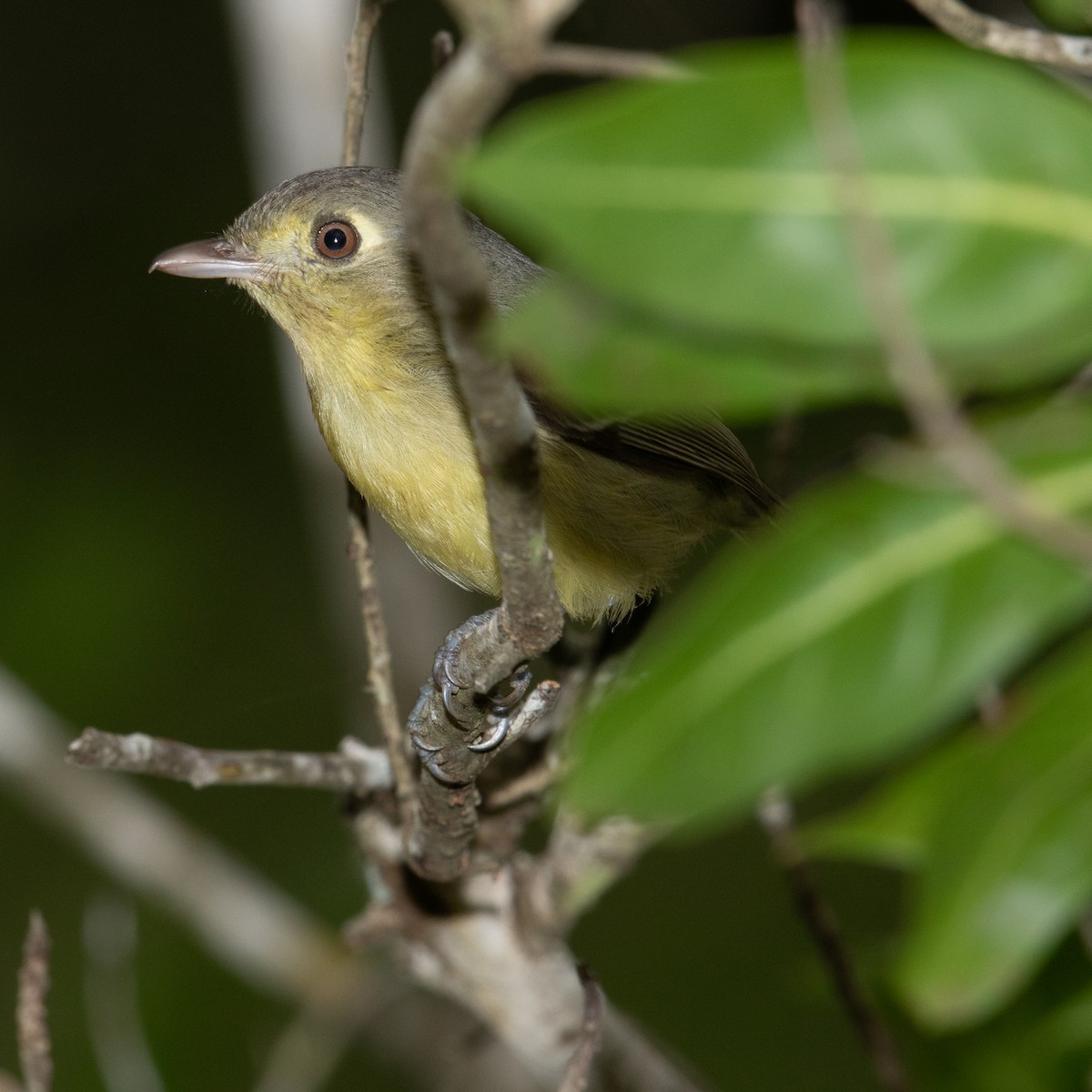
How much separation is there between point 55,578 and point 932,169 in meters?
5.37

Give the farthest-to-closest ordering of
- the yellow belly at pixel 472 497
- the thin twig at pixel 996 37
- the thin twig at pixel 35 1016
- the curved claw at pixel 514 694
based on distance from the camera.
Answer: the yellow belly at pixel 472 497
the curved claw at pixel 514 694
the thin twig at pixel 35 1016
the thin twig at pixel 996 37

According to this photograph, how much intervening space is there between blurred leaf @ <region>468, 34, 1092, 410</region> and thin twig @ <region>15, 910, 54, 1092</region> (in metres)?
1.73

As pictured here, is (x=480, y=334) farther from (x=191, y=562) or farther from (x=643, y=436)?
(x=191, y=562)

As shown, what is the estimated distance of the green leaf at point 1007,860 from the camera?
3.70 feet

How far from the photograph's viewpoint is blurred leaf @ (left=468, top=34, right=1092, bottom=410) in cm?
107

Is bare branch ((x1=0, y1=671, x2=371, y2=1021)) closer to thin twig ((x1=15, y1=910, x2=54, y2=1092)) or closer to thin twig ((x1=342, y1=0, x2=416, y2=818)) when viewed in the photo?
thin twig ((x1=342, y1=0, x2=416, y2=818))

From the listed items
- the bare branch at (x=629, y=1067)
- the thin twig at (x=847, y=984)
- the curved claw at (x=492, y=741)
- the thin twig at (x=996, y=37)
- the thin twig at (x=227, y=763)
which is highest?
the thin twig at (x=996, y=37)

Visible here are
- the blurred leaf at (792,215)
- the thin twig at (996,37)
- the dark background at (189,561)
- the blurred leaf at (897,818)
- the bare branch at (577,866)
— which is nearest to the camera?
the blurred leaf at (792,215)

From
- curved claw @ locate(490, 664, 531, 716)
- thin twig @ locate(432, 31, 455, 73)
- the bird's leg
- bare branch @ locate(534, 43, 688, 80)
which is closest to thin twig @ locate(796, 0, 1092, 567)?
bare branch @ locate(534, 43, 688, 80)

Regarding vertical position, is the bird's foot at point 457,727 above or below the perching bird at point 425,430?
below

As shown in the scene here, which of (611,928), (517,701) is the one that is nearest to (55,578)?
(611,928)

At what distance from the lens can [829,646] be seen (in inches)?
46.2

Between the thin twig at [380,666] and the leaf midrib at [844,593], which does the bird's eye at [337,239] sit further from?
the leaf midrib at [844,593]

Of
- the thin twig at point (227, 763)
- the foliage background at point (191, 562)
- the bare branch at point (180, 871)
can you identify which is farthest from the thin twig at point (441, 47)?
the bare branch at point (180, 871)
